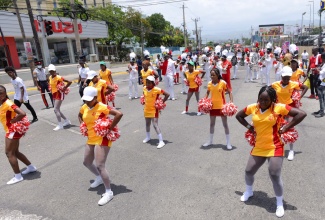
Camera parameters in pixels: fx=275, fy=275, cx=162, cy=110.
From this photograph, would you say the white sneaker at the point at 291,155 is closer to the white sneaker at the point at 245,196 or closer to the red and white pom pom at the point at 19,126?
the white sneaker at the point at 245,196

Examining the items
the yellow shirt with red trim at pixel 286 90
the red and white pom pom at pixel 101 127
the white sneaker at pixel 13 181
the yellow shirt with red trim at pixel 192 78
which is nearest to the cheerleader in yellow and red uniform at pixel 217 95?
the yellow shirt with red trim at pixel 286 90

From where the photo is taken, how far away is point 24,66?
29438mm

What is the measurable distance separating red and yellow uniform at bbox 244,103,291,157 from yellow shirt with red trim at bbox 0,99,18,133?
161 inches

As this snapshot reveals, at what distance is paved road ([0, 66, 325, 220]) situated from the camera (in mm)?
3930

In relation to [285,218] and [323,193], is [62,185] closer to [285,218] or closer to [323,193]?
[285,218]

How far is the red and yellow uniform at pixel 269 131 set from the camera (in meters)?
3.55

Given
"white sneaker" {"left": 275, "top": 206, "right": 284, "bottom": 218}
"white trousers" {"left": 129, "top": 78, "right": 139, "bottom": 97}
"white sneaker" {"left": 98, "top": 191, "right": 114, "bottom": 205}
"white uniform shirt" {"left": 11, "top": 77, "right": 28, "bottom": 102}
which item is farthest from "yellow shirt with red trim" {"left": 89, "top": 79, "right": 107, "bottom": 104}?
"white sneaker" {"left": 275, "top": 206, "right": 284, "bottom": 218}

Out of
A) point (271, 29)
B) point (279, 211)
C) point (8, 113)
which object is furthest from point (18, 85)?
point (271, 29)

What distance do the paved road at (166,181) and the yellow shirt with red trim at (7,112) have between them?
119 centimetres

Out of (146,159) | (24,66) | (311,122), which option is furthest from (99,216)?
(24,66)

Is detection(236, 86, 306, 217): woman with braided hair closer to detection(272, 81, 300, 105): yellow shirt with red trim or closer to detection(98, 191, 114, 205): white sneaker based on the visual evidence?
detection(98, 191, 114, 205): white sneaker

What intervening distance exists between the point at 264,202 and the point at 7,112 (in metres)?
4.55

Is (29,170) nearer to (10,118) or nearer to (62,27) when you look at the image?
(10,118)

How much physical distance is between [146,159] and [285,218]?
9.83 ft
